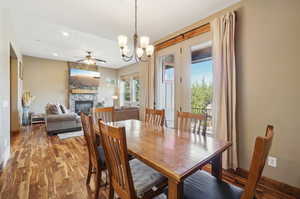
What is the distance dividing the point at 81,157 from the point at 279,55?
3.63 m

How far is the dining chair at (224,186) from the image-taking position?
0.71 m

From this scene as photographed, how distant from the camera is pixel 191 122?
198 cm

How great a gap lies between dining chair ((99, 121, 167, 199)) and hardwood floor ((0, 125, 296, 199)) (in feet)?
2.57

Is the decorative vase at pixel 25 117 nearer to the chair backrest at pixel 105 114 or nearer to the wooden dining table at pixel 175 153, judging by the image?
the chair backrest at pixel 105 114

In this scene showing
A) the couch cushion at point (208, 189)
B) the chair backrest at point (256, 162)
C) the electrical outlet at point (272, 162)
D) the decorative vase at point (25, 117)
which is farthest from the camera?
the decorative vase at point (25, 117)

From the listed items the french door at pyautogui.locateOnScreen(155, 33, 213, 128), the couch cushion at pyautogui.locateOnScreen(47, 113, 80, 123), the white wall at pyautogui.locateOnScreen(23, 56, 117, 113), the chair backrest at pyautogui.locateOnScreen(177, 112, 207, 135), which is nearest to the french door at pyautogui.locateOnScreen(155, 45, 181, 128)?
the french door at pyautogui.locateOnScreen(155, 33, 213, 128)

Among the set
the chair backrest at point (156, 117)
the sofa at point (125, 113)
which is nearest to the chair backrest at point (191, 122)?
the chair backrest at point (156, 117)

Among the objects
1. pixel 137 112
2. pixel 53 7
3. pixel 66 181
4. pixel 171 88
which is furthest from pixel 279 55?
pixel 137 112

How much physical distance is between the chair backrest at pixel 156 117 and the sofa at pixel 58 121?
325 centimetres

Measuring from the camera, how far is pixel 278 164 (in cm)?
182

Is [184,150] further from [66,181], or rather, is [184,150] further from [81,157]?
[81,157]

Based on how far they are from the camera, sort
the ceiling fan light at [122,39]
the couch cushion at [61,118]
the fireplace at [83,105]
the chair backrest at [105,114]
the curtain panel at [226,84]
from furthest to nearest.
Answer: the fireplace at [83,105]
the couch cushion at [61,118]
the chair backrest at [105,114]
the curtain panel at [226,84]
the ceiling fan light at [122,39]

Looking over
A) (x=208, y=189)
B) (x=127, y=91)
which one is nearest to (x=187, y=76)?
(x=208, y=189)

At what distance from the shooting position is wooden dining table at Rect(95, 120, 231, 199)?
90cm
